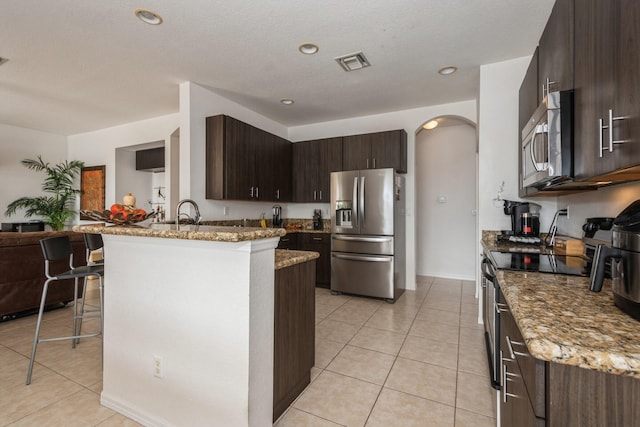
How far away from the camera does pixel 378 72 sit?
321 centimetres

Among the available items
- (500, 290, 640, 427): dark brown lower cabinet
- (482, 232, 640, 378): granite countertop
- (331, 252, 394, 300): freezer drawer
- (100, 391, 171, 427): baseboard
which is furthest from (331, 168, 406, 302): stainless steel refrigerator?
(500, 290, 640, 427): dark brown lower cabinet

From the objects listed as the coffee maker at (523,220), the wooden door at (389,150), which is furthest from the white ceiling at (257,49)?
the coffee maker at (523,220)

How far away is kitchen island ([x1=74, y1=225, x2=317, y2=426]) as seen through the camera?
137cm

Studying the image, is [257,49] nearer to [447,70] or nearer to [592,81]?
[447,70]

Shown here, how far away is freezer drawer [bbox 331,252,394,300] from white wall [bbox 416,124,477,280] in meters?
1.71

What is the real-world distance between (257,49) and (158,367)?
2.62 metres

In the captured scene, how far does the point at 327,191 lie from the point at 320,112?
122 centimetres

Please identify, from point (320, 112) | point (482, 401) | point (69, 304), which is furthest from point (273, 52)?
point (69, 304)

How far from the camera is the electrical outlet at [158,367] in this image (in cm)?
160

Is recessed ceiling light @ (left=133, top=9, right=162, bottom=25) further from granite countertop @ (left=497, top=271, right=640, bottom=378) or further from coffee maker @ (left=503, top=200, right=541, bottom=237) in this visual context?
coffee maker @ (left=503, top=200, right=541, bottom=237)

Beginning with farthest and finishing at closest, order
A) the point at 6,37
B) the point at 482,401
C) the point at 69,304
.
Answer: the point at 69,304
the point at 6,37
the point at 482,401

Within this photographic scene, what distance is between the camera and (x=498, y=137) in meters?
2.98

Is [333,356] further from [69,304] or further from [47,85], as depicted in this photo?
[47,85]

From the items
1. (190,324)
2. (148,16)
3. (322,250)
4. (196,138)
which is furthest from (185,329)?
(322,250)
